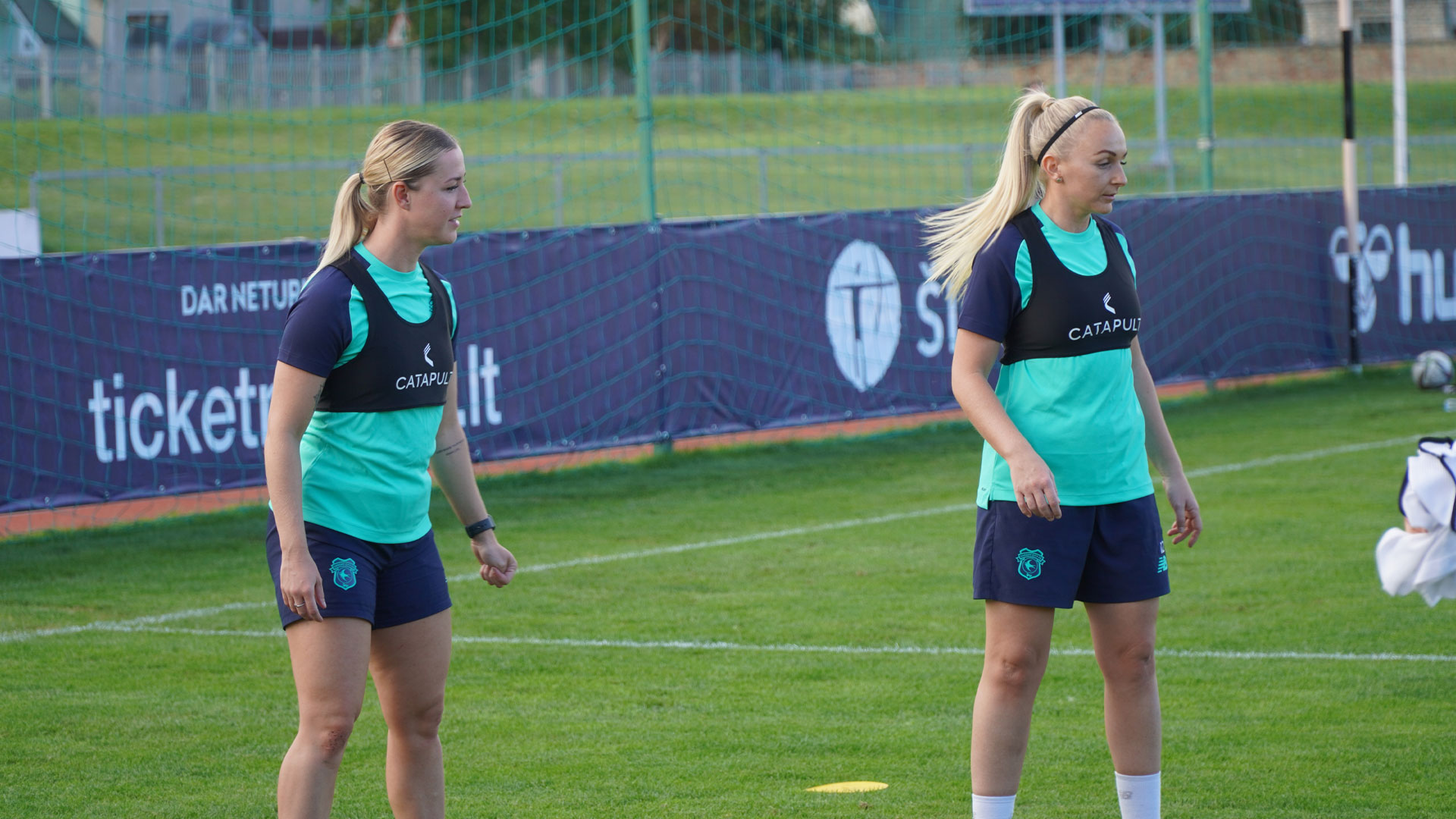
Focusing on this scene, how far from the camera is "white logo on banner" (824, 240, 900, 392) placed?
529 inches

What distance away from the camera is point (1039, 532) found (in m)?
4.00

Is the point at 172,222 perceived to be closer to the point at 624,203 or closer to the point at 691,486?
the point at 624,203

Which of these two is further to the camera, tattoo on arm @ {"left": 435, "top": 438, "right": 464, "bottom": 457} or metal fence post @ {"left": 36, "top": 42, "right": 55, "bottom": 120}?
metal fence post @ {"left": 36, "top": 42, "right": 55, "bottom": 120}

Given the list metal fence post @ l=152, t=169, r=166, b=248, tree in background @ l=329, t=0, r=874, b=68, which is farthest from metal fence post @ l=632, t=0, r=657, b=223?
metal fence post @ l=152, t=169, r=166, b=248

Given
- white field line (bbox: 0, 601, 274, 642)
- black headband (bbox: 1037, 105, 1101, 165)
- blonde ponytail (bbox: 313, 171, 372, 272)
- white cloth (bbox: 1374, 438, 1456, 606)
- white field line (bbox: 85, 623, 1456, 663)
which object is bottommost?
white field line (bbox: 85, 623, 1456, 663)

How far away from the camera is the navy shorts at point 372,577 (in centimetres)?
365

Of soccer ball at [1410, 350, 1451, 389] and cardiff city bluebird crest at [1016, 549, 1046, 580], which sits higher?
cardiff city bluebird crest at [1016, 549, 1046, 580]

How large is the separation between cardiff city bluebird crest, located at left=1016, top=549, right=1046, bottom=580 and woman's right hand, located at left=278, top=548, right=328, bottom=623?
5.17ft

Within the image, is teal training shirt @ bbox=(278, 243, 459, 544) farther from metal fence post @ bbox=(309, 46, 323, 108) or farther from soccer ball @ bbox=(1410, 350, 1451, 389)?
metal fence post @ bbox=(309, 46, 323, 108)

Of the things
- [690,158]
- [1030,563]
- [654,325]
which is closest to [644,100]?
[654,325]

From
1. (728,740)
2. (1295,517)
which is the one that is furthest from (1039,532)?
(1295,517)

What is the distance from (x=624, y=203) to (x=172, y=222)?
688 centimetres

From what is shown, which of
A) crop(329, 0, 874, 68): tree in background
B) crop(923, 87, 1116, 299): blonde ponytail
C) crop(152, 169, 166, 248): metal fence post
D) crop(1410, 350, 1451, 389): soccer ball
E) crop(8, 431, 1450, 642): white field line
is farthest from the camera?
crop(329, 0, 874, 68): tree in background

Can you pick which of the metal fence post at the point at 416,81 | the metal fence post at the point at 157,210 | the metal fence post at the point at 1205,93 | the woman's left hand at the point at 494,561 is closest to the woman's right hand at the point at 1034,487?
the woman's left hand at the point at 494,561
